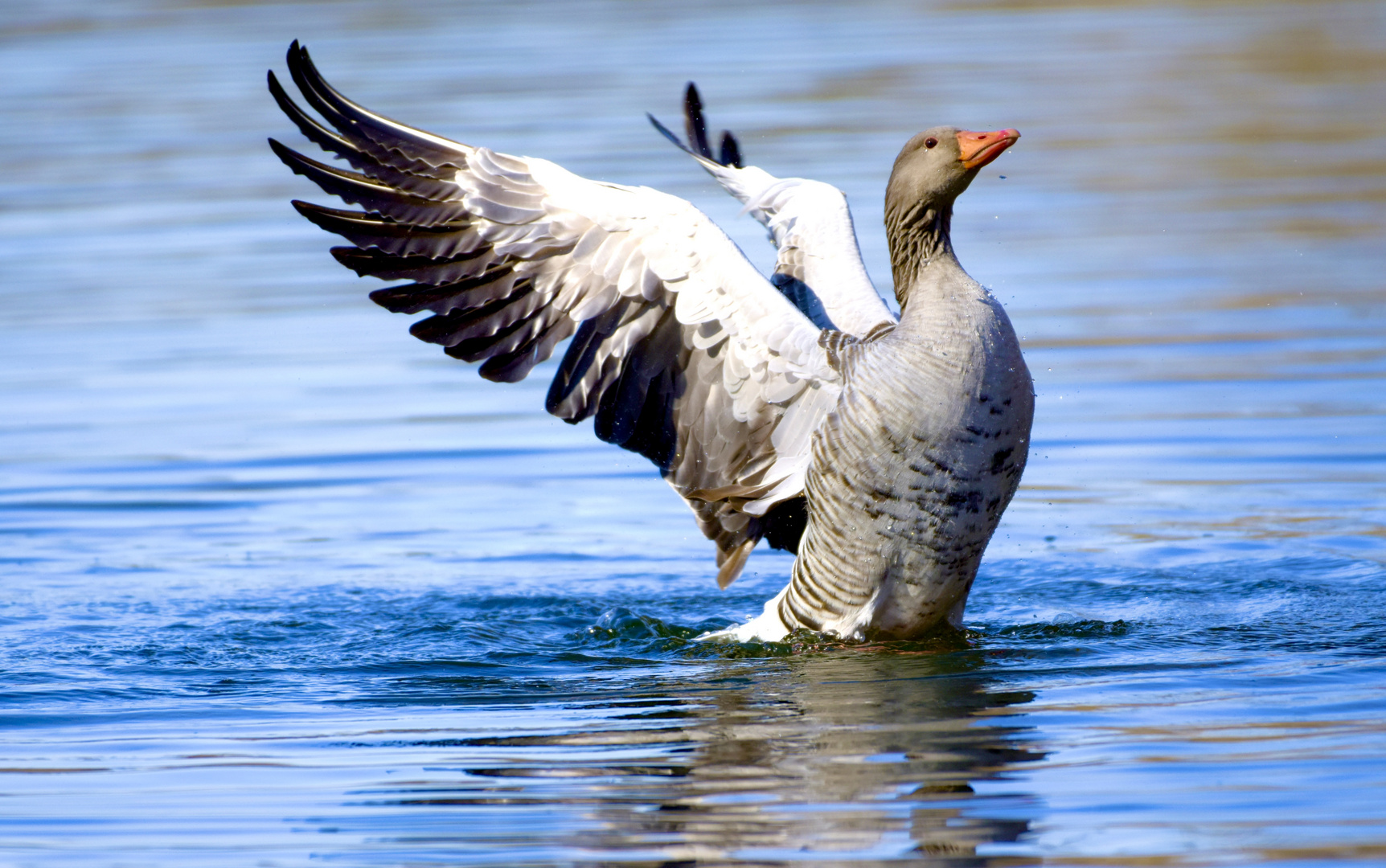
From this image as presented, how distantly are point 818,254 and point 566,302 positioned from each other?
4.51ft

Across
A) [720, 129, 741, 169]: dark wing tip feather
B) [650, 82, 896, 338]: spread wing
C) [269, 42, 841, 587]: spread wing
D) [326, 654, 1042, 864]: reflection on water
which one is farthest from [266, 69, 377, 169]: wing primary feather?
[326, 654, 1042, 864]: reflection on water

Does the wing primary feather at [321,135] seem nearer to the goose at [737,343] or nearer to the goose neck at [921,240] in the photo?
the goose at [737,343]

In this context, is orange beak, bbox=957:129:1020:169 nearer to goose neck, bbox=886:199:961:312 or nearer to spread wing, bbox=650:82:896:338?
goose neck, bbox=886:199:961:312

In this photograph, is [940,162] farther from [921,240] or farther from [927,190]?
[921,240]

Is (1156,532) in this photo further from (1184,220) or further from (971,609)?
(1184,220)

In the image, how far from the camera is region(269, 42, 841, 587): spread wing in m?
7.65

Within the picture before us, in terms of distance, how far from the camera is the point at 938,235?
305 inches

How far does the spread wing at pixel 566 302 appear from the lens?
301 inches

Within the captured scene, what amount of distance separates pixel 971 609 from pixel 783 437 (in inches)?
55.4

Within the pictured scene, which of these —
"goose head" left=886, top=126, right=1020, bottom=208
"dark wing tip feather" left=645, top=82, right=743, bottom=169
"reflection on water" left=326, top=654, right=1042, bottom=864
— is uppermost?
"dark wing tip feather" left=645, top=82, right=743, bottom=169

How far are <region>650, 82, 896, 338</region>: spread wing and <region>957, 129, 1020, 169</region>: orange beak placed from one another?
84 cm

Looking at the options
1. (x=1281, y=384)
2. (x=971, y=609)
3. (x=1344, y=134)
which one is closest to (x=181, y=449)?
(x=971, y=609)

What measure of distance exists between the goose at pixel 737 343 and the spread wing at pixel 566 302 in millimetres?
10

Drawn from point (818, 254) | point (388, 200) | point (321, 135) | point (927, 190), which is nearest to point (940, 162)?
point (927, 190)
